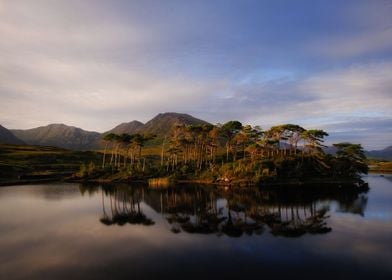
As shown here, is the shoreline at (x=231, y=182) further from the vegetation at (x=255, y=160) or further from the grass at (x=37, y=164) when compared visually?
the grass at (x=37, y=164)

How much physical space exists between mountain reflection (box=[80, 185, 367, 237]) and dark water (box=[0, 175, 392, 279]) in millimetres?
166

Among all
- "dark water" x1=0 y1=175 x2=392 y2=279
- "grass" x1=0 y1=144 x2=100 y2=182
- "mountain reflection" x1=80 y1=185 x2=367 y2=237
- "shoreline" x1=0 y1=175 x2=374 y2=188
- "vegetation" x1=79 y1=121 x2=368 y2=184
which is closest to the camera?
"dark water" x1=0 y1=175 x2=392 y2=279

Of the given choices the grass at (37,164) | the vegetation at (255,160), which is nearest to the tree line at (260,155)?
the vegetation at (255,160)

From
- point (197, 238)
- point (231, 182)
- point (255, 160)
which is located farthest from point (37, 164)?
point (197, 238)

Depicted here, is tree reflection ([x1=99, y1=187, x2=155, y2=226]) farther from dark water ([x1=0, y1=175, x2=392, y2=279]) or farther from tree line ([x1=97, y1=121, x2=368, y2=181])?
tree line ([x1=97, y1=121, x2=368, y2=181])

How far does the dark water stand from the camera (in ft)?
82.3

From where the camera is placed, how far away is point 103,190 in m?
76.3

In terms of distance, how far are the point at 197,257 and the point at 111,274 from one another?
25.2 feet

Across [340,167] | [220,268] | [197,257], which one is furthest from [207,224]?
[340,167]

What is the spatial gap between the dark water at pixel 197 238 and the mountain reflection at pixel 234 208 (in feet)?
0.54

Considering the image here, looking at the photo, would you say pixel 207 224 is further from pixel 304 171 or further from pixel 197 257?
pixel 304 171

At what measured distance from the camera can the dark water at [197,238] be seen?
2509 cm

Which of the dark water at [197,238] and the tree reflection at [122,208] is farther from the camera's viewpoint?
the tree reflection at [122,208]

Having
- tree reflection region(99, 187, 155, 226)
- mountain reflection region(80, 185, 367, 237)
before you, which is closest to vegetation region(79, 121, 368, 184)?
mountain reflection region(80, 185, 367, 237)
